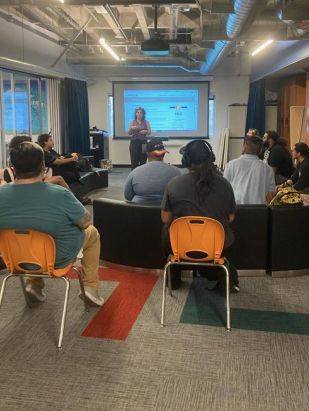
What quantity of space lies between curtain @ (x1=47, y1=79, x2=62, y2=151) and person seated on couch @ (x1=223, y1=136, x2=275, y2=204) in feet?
21.9

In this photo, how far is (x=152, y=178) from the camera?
11.4ft

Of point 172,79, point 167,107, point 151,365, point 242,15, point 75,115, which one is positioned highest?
point 172,79

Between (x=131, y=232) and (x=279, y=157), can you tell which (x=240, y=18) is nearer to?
(x=279, y=157)

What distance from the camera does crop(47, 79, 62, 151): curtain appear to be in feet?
30.5

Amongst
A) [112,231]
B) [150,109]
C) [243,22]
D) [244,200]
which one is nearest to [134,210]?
[112,231]

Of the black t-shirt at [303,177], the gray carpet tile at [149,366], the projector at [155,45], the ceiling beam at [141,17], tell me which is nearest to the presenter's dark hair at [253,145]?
the gray carpet tile at [149,366]

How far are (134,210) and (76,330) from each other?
1186mm

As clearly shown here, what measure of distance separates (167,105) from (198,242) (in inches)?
379

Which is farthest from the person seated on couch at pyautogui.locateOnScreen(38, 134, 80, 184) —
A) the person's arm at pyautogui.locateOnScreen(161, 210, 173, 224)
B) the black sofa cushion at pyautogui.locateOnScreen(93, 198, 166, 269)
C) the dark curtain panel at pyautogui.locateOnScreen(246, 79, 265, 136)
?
the dark curtain panel at pyautogui.locateOnScreen(246, 79, 265, 136)

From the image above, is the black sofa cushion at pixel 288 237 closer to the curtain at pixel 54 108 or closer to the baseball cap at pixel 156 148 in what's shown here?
the baseball cap at pixel 156 148

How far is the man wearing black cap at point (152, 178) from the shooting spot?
347 centimetres

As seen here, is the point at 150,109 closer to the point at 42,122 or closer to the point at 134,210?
the point at 42,122

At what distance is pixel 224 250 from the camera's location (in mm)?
2721

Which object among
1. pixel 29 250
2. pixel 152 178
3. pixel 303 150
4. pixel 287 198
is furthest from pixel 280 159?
pixel 29 250
